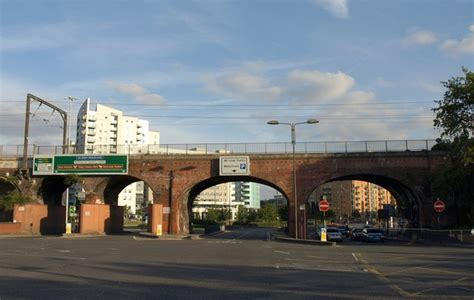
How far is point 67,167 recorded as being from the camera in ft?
169

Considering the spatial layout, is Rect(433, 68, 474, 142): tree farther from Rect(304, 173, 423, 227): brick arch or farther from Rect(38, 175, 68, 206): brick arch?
Rect(38, 175, 68, 206): brick arch

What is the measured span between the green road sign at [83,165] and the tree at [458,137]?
30.0m

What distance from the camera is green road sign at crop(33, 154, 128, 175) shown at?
51222mm

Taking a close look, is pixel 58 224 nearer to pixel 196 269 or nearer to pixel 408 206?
pixel 408 206

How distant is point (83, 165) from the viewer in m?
51.3

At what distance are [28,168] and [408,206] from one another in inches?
1604

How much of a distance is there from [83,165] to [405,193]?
1337 inches

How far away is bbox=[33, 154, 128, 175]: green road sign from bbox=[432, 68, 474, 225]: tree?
3001cm

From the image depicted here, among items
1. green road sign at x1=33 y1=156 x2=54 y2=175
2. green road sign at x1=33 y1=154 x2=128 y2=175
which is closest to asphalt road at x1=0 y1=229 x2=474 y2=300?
green road sign at x1=33 y1=154 x2=128 y2=175

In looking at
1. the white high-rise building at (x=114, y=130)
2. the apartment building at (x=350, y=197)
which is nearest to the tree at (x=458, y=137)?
the white high-rise building at (x=114, y=130)

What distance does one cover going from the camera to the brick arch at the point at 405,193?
4862 centimetres

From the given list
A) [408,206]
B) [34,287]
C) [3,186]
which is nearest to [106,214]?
[3,186]

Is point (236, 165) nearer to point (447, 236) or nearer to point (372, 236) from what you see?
point (372, 236)

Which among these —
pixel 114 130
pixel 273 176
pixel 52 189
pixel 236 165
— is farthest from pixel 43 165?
pixel 114 130
